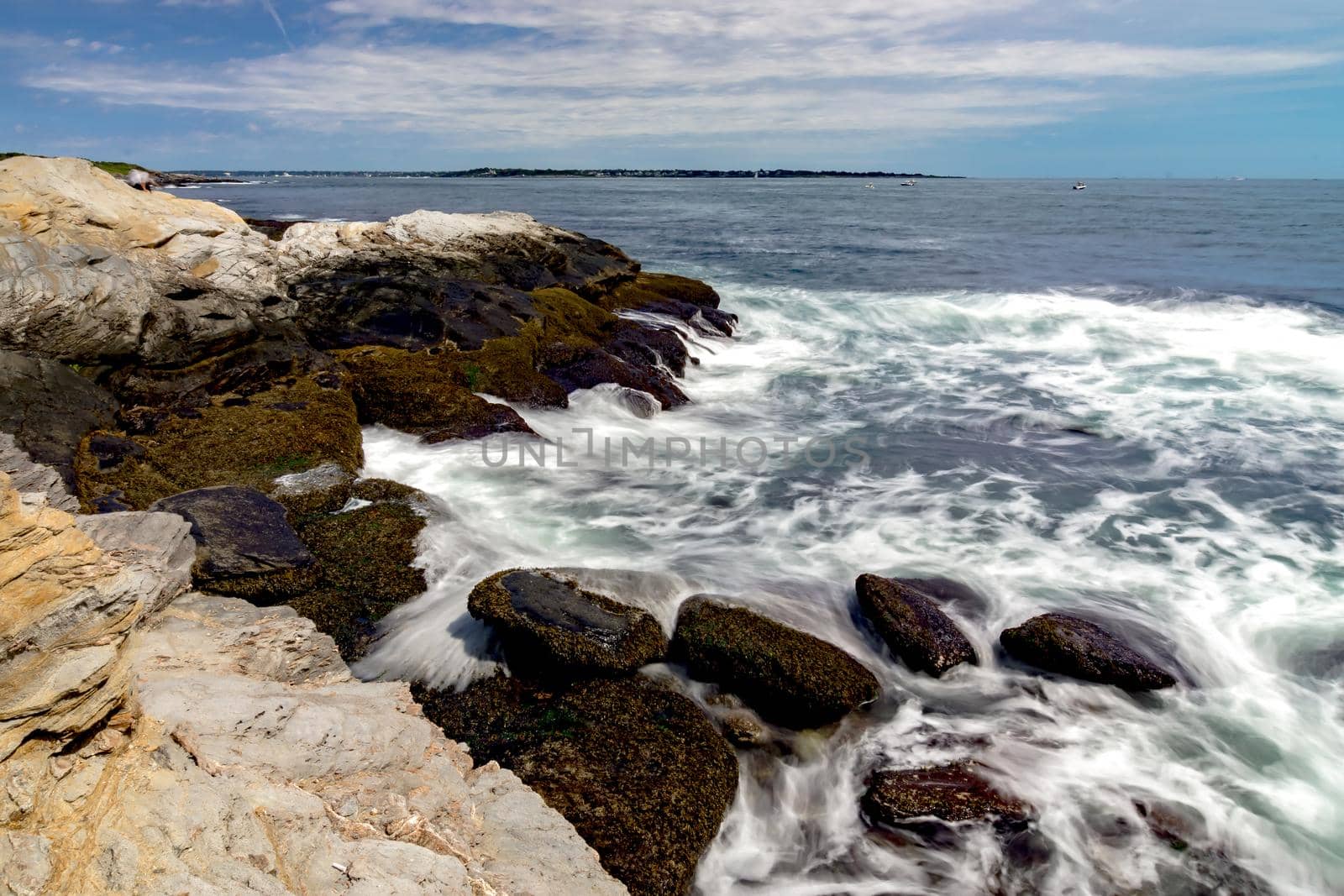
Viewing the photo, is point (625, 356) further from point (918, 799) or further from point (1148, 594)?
point (918, 799)

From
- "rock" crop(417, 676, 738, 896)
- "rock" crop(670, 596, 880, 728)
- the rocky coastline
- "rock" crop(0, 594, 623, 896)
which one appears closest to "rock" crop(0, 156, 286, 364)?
the rocky coastline

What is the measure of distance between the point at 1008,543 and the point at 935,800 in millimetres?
4870

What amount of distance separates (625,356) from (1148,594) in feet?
35.5

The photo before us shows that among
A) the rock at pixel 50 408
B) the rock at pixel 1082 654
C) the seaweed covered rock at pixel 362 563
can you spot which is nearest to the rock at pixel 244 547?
the seaweed covered rock at pixel 362 563

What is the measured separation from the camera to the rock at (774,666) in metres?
6.04

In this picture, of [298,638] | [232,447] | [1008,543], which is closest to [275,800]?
[298,638]

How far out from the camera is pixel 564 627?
20.3 feet

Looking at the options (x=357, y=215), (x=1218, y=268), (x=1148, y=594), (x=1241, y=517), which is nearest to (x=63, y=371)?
(x=1148, y=594)

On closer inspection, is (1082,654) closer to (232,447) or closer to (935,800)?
(935,800)

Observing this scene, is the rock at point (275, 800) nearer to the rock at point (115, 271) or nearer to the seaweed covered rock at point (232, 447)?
the seaweed covered rock at point (232, 447)

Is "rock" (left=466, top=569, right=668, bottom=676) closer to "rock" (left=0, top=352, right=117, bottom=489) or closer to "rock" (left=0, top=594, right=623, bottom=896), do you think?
"rock" (left=0, top=594, right=623, bottom=896)

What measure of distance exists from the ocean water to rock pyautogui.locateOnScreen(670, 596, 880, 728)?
257 millimetres

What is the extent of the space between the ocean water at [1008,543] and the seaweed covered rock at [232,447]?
766 mm

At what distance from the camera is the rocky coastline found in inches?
121
